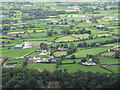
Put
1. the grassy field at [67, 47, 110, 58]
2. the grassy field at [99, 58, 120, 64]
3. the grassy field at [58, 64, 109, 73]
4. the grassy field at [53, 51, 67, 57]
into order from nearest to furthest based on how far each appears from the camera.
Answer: the grassy field at [58, 64, 109, 73] < the grassy field at [99, 58, 120, 64] < the grassy field at [67, 47, 110, 58] < the grassy field at [53, 51, 67, 57]

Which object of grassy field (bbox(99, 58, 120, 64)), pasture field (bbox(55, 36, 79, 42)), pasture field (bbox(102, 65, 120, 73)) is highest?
pasture field (bbox(55, 36, 79, 42))

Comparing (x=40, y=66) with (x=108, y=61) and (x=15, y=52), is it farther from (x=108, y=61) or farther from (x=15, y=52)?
(x=108, y=61)

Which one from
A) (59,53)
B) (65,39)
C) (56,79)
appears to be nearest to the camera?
(56,79)

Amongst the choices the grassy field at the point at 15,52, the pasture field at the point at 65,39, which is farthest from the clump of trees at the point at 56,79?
the pasture field at the point at 65,39

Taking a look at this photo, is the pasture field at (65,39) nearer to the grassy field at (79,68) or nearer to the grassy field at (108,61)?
the grassy field at (108,61)

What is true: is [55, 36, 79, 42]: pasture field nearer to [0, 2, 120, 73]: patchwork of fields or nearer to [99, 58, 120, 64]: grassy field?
[0, 2, 120, 73]: patchwork of fields

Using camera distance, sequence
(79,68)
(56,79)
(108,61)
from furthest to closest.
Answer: (108,61) < (79,68) < (56,79)

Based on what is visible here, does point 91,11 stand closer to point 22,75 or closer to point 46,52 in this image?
point 46,52

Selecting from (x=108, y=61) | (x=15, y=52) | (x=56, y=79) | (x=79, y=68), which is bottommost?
(x=56, y=79)

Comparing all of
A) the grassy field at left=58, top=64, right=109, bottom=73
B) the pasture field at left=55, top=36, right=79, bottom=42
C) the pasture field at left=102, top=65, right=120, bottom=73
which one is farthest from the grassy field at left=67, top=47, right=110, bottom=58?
the pasture field at left=55, top=36, right=79, bottom=42

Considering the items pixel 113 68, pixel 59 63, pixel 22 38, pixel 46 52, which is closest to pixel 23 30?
pixel 22 38

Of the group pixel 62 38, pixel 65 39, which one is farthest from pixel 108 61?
pixel 62 38
